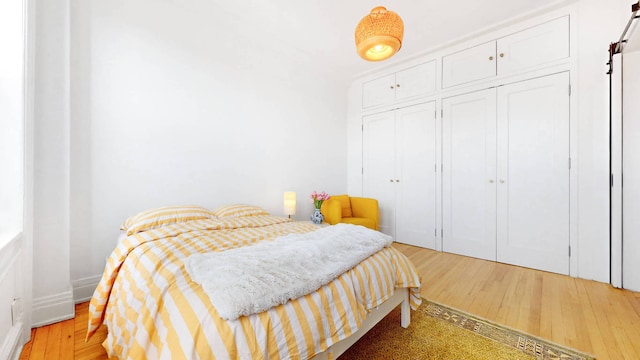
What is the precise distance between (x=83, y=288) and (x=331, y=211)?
2692mm

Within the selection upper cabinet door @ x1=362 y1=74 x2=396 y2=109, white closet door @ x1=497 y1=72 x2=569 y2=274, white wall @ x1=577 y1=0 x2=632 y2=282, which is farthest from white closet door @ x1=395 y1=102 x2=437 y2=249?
white wall @ x1=577 y1=0 x2=632 y2=282

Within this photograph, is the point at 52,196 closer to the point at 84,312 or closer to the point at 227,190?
the point at 84,312

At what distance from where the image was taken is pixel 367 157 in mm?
4406

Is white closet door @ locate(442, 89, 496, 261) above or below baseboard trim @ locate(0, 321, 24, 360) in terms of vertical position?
above

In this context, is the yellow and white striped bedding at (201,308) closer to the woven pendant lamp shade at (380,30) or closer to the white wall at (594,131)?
the woven pendant lamp shade at (380,30)

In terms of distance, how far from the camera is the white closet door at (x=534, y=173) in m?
2.67

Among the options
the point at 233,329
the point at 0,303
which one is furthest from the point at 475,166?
the point at 0,303

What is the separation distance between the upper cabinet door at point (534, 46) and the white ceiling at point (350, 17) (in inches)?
8.8

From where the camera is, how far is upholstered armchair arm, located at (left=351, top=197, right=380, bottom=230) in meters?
3.80

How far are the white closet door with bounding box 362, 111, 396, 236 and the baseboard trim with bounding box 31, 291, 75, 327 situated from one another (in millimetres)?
3797

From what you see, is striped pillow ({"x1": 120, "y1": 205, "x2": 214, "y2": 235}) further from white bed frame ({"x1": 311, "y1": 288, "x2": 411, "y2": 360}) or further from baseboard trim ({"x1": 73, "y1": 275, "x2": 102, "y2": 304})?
white bed frame ({"x1": 311, "y1": 288, "x2": 411, "y2": 360})

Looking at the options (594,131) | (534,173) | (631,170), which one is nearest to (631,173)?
(631,170)

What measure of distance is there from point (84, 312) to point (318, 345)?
210 cm

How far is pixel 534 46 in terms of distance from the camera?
9.23ft
